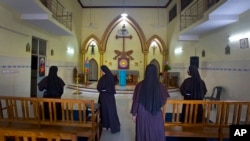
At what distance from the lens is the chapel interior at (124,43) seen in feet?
18.9

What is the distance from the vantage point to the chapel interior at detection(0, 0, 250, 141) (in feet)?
18.9

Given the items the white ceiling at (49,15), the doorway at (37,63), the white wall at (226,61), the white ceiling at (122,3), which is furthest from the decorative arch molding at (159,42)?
the doorway at (37,63)

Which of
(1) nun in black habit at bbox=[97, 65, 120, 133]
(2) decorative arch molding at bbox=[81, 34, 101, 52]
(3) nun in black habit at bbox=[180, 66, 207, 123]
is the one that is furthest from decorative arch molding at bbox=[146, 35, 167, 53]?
(1) nun in black habit at bbox=[97, 65, 120, 133]

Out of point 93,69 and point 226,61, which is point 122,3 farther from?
point 226,61

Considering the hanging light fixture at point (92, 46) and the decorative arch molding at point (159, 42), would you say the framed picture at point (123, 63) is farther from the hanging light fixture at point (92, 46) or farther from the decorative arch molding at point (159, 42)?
the hanging light fixture at point (92, 46)

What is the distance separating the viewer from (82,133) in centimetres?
338

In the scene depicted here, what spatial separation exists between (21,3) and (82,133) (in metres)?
3.81

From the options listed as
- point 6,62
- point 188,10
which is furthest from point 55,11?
point 188,10

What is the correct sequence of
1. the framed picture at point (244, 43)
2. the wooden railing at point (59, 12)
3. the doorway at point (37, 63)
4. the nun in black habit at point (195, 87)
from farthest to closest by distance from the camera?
A: 1. the wooden railing at point (59, 12)
2. the doorway at point (37, 63)
3. the framed picture at point (244, 43)
4. the nun in black habit at point (195, 87)

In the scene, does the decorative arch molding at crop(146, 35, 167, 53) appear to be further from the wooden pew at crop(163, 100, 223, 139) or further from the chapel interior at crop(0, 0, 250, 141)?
the wooden pew at crop(163, 100, 223, 139)

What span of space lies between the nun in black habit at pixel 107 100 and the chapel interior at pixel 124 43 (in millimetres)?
219

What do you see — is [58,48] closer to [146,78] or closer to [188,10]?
[188,10]

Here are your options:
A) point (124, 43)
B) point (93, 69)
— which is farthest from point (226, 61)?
point (93, 69)

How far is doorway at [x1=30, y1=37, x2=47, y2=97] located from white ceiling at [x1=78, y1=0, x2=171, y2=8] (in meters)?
6.17
